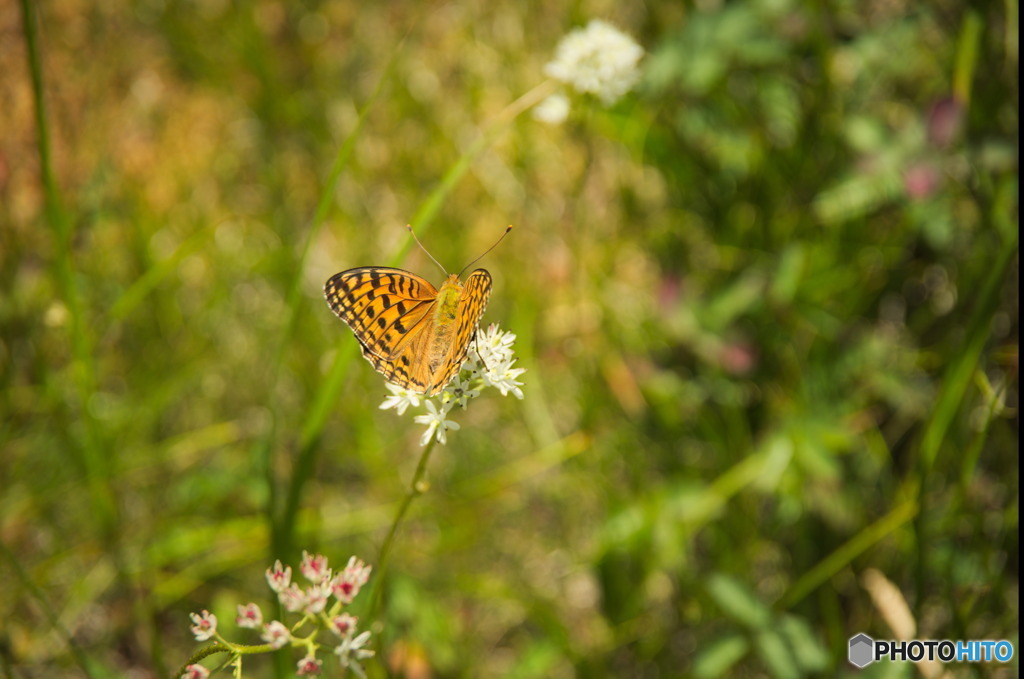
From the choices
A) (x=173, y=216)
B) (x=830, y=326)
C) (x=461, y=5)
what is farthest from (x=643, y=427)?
(x=461, y=5)

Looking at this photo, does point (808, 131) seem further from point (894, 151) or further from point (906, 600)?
point (906, 600)

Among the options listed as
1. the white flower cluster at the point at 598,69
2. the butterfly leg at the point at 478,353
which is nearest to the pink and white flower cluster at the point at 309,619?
the butterfly leg at the point at 478,353

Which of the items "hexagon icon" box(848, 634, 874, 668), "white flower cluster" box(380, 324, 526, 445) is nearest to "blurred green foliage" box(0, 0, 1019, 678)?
"hexagon icon" box(848, 634, 874, 668)

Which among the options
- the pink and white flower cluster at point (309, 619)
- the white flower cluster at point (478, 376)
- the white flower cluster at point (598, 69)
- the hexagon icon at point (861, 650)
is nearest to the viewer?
the pink and white flower cluster at point (309, 619)

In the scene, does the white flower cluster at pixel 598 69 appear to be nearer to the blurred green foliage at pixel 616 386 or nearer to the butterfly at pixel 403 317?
the blurred green foliage at pixel 616 386

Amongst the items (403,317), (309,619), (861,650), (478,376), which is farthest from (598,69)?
(861,650)

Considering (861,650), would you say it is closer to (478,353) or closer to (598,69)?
(478,353)
